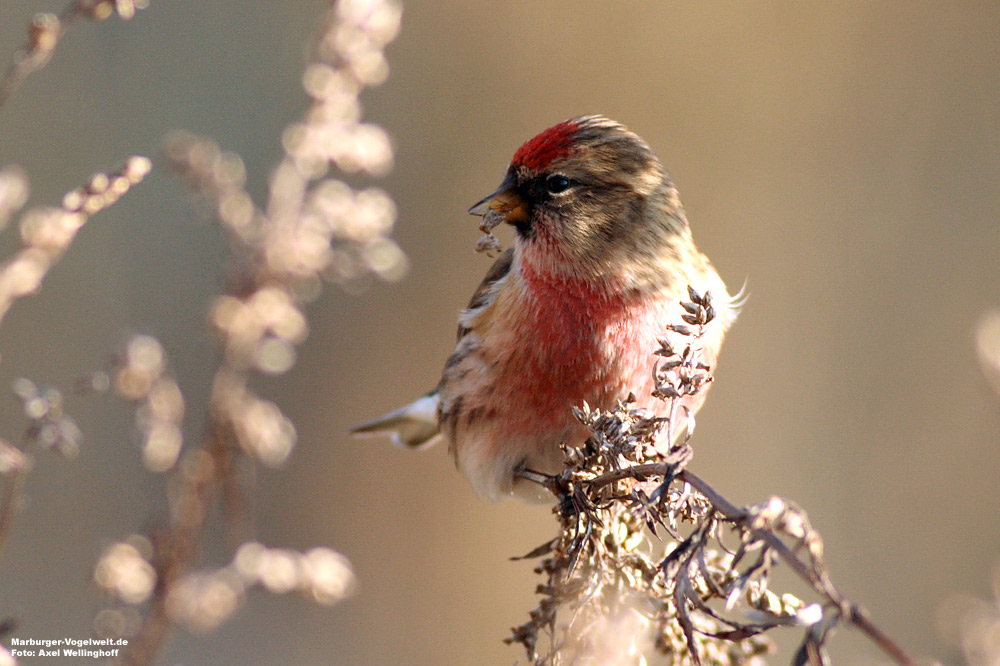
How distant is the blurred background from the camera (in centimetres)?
515

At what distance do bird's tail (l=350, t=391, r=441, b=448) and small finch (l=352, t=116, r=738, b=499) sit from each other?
0.97 metres

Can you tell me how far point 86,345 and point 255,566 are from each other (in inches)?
152

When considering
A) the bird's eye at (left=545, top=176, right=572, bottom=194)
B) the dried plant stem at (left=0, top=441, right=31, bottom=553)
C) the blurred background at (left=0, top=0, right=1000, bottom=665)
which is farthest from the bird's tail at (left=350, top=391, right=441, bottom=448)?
the dried plant stem at (left=0, top=441, right=31, bottom=553)

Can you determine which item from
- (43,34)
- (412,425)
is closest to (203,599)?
(43,34)

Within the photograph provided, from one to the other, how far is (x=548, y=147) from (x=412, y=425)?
1766mm

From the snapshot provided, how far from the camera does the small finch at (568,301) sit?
2.66 m

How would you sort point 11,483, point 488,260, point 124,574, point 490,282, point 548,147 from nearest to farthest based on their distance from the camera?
point 11,483, point 124,574, point 548,147, point 490,282, point 488,260

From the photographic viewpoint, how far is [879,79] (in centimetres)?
568

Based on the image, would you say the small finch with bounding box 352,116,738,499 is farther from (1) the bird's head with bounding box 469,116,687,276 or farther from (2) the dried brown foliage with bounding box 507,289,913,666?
(2) the dried brown foliage with bounding box 507,289,913,666

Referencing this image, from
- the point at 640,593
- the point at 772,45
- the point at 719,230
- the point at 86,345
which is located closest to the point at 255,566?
the point at 640,593

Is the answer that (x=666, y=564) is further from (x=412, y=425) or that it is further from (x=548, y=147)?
(x=412, y=425)

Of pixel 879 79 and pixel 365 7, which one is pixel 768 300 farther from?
pixel 365 7

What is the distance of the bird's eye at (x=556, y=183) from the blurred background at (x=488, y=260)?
2618 mm

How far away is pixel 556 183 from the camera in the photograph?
293cm
